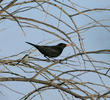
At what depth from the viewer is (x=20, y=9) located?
5.34 ft

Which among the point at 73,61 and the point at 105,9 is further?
the point at 73,61

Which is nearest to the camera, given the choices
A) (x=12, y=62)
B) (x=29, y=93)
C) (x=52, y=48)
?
(x=29, y=93)

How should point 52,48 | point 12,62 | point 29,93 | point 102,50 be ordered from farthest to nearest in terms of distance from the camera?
point 52,48
point 12,62
point 29,93
point 102,50

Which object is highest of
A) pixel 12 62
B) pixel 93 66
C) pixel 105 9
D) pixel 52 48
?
pixel 52 48

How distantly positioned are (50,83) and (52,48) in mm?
1113

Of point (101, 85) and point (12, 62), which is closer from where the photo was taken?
point (101, 85)

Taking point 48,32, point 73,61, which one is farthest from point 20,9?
point 73,61

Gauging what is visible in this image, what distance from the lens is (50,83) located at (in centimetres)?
136

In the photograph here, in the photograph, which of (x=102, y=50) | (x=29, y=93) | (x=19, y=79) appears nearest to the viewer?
(x=102, y=50)

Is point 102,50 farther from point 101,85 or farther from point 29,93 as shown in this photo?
point 29,93

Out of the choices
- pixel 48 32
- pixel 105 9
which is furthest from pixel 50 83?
pixel 105 9

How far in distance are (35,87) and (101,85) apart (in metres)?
0.42

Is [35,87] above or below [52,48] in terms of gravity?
below

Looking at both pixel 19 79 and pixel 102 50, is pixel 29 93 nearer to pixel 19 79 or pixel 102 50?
pixel 19 79
